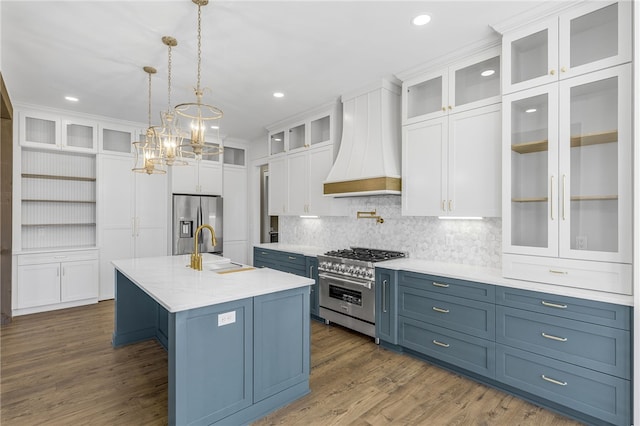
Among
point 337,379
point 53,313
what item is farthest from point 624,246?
point 53,313

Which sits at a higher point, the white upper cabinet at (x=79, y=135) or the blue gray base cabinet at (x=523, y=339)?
the white upper cabinet at (x=79, y=135)

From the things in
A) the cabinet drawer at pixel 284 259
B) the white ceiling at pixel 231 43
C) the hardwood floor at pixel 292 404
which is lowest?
the hardwood floor at pixel 292 404

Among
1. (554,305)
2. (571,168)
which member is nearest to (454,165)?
(571,168)

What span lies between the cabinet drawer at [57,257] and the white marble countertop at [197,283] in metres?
2.27

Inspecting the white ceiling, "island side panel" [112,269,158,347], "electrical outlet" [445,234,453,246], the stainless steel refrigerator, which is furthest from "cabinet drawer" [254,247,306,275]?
the white ceiling

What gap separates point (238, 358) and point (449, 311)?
1.83 m

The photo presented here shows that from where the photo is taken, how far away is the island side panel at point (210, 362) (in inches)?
73.5

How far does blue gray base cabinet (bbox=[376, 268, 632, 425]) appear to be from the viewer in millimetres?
2043

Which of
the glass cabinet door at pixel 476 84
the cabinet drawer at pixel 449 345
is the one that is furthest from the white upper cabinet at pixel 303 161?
the cabinet drawer at pixel 449 345

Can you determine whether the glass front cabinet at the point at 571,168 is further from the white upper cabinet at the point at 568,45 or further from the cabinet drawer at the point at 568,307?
the cabinet drawer at the point at 568,307

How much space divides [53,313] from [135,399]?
121 inches

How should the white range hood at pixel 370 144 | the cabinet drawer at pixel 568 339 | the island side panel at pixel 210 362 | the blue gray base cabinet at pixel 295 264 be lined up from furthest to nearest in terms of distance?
the blue gray base cabinet at pixel 295 264 → the white range hood at pixel 370 144 → the cabinet drawer at pixel 568 339 → the island side panel at pixel 210 362

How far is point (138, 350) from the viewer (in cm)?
327

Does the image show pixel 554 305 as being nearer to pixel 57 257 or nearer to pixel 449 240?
pixel 449 240
